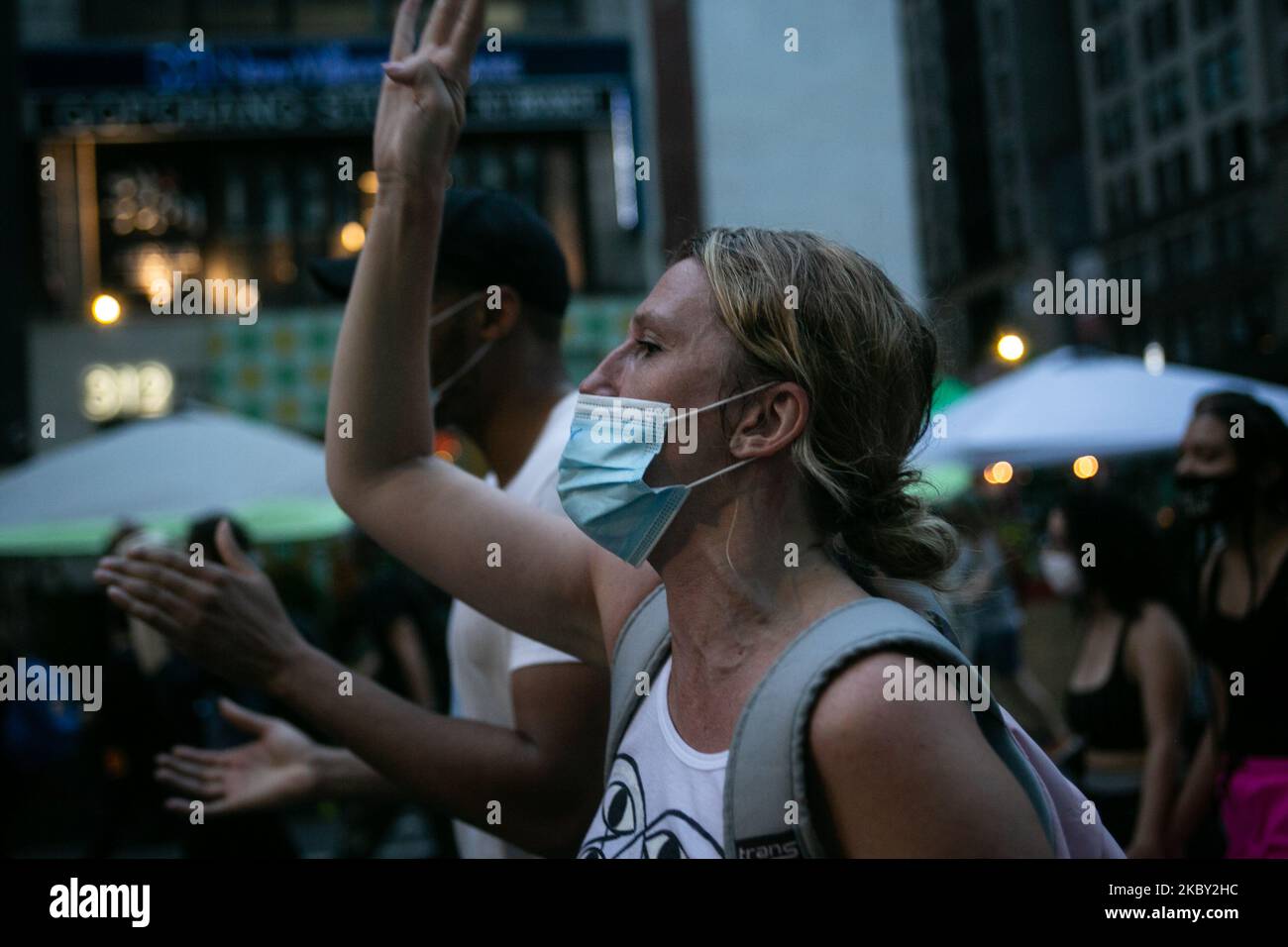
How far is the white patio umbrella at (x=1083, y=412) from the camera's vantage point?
709 cm

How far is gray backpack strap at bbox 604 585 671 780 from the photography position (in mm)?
1535

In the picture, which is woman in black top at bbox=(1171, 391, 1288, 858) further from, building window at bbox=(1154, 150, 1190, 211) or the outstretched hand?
building window at bbox=(1154, 150, 1190, 211)

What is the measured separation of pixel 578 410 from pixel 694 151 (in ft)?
45.0

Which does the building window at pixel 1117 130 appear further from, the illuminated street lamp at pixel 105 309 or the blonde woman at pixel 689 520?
the illuminated street lamp at pixel 105 309

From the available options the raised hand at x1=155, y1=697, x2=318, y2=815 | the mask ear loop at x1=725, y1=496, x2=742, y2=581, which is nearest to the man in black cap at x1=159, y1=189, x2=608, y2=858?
the raised hand at x1=155, y1=697, x2=318, y2=815

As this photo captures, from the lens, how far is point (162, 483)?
6941mm

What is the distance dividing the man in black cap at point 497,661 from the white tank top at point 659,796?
267mm

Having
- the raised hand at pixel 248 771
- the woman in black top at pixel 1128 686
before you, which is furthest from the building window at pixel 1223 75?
the raised hand at pixel 248 771

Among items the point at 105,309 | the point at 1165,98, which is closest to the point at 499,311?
the point at 1165,98

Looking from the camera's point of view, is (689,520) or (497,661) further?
(497,661)

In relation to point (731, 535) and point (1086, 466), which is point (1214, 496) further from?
point (1086, 466)

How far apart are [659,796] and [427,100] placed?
98 centimetres

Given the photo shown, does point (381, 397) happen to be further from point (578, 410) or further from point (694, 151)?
point (694, 151)

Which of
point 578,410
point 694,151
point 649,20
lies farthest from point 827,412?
point 649,20
